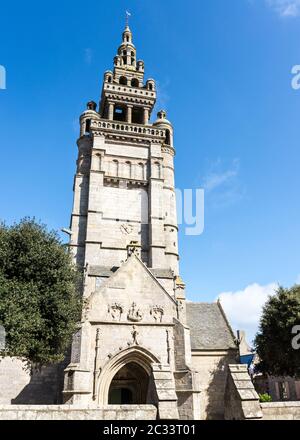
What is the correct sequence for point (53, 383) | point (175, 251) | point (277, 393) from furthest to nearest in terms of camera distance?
point (277, 393)
point (175, 251)
point (53, 383)

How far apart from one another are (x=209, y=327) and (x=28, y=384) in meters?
14.3

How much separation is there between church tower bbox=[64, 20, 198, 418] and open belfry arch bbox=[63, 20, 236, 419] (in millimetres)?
58

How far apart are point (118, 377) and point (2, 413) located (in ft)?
35.5

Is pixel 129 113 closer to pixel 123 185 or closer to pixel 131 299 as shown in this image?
pixel 123 185

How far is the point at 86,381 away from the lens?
17.6 metres

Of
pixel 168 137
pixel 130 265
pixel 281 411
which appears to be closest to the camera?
pixel 281 411

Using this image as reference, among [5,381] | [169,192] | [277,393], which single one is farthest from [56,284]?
[277,393]

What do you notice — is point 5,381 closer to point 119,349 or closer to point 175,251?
point 119,349

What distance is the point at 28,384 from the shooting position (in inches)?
876

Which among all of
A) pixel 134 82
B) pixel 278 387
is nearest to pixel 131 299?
pixel 134 82

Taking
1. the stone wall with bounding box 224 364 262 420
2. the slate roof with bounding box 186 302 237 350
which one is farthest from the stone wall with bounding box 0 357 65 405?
the stone wall with bounding box 224 364 262 420

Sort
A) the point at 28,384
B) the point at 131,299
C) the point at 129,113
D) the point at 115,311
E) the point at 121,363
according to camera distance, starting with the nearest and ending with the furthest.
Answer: the point at 121,363
the point at 115,311
the point at 131,299
the point at 28,384
the point at 129,113

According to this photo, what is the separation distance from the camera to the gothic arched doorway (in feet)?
65.1
